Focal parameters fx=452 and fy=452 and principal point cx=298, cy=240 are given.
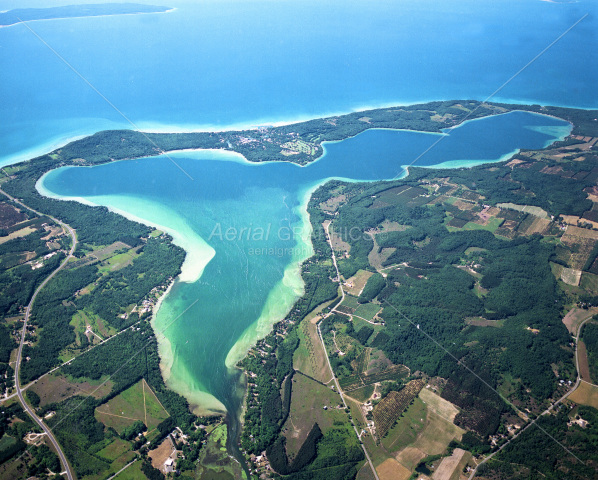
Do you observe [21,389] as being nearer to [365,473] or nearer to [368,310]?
[365,473]

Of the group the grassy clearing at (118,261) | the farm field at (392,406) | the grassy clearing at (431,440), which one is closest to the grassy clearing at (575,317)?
the farm field at (392,406)

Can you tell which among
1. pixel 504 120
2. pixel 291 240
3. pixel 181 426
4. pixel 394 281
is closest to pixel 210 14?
pixel 504 120

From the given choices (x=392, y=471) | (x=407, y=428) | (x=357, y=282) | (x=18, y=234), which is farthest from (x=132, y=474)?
(x=18, y=234)

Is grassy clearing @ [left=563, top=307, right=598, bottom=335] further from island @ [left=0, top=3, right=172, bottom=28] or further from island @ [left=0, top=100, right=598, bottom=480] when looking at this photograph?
island @ [left=0, top=3, right=172, bottom=28]

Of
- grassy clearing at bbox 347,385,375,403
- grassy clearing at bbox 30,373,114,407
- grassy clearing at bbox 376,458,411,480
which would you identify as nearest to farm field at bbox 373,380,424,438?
grassy clearing at bbox 347,385,375,403

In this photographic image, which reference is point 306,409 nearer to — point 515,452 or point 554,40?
point 515,452

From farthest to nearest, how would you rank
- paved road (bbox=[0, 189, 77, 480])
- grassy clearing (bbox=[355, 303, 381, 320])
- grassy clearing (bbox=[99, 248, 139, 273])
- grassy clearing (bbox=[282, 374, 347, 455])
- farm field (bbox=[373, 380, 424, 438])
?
grassy clearing (bbox=[99, 248, 139, 273])
grassy clearing (bbox=[355, 303, 381, 320])
farm field (bbox=[373, 380, 424, 438])
grassy clearing (bbox=[282, 374, 347, 455])
paved road (bbox=[0, 189, 77, 480])

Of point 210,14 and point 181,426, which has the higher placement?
point 210,14

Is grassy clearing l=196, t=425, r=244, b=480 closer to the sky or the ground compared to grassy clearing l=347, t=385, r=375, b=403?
closer to the sky
